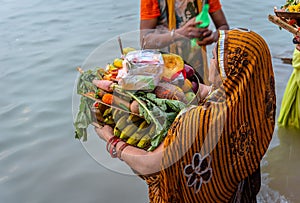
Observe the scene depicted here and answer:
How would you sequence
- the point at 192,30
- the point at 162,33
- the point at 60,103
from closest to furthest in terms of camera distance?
the point at 192,30 → the point at 162,33 → the point at 60,103

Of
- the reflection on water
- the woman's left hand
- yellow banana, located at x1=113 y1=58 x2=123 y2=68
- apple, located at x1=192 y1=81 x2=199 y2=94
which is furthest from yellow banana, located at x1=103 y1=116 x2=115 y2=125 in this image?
the reflection on water

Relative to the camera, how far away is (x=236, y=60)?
5.00 ft

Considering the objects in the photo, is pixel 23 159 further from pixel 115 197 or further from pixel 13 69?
pixel 13 69

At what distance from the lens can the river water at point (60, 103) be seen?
334 centimetres

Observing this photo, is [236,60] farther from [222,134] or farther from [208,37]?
[208,37]

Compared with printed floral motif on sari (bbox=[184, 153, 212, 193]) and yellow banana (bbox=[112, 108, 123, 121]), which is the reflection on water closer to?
printed floral motif on sari (bbox=[184, 153, 212, 193])

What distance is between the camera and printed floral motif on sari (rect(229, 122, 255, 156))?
1583mm

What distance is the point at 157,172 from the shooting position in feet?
5.60

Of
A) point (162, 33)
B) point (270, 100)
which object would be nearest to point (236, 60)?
point (270, 100)

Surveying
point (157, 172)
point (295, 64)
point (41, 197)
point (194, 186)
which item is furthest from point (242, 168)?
point (41, 197)

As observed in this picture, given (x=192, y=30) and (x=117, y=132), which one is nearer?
(x=117, y=132)

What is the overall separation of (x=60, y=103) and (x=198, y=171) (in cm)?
328

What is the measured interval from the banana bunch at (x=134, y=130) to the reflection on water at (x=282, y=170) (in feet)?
5.43

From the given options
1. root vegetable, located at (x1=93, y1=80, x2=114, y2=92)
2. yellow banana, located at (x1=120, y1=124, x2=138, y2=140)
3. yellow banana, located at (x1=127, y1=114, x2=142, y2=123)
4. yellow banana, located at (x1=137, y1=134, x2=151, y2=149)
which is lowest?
yellow banana, located at (x1=137, y1=134, x2=151, y2=149)
